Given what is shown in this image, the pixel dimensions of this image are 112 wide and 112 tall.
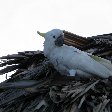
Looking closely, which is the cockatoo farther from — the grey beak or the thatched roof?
the thatched roof

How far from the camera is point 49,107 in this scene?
5.91 metres

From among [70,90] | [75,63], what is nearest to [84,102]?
[70,90]

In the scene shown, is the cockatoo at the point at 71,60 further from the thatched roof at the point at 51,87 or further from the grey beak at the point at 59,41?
the thatched roof at the point at 51,87

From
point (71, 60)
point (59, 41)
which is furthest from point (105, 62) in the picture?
point (59, 41)

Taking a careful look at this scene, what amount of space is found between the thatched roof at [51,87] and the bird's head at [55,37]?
277mm

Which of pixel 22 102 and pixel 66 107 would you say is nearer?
pixel 66 107

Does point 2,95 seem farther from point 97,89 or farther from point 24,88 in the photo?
point 97,89

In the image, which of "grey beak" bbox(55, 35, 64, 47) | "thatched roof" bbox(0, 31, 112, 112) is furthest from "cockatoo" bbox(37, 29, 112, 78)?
"thatched roof" bbox(0, 31, 112, 112)

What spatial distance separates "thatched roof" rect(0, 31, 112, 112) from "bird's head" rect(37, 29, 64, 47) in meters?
0.28

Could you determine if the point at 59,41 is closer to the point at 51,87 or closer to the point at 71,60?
the point at 71,60

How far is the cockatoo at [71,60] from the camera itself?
6188mm

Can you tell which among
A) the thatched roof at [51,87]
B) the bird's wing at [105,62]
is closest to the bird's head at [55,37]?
the thatched roof at [51,87]

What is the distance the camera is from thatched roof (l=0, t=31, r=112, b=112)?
5781 mm

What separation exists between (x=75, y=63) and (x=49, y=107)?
0.69 metres
